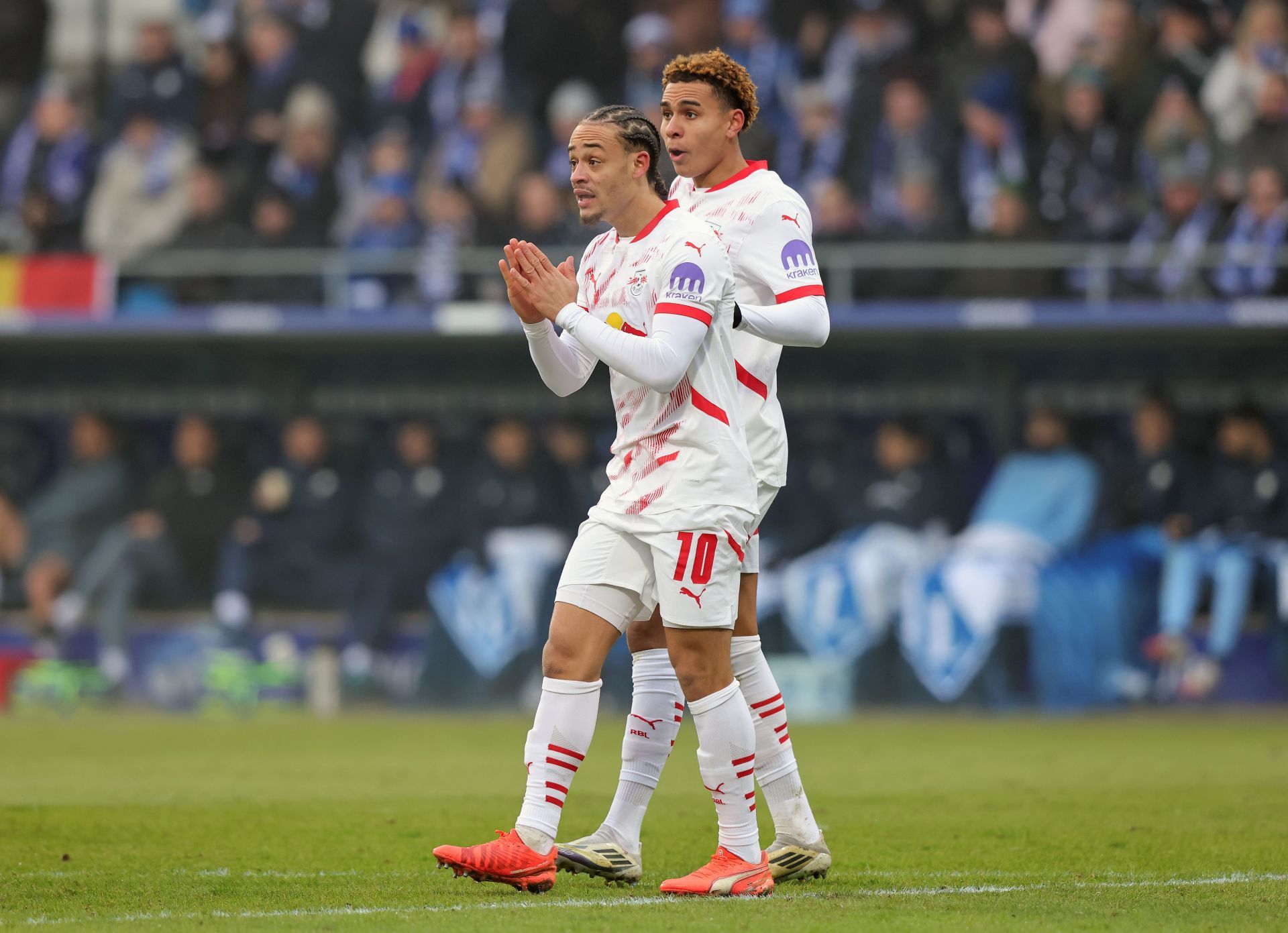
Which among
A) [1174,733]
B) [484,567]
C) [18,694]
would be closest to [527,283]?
[1174,733]

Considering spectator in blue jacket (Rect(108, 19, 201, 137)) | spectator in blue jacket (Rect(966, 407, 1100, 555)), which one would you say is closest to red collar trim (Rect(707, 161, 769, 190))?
spectator in blue jacket (Rect(966, 407, 1100, 555))

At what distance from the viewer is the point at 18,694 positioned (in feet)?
46.4

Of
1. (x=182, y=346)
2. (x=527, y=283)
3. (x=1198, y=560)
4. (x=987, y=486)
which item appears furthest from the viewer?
(x=182, y=346)

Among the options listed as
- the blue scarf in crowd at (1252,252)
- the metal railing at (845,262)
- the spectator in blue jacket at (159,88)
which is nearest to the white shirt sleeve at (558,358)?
the metal railing at (845,262)

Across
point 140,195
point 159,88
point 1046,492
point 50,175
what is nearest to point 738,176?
point 1046,492

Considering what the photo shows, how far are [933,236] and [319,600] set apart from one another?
566cm

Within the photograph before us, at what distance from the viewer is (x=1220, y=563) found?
13.6 m

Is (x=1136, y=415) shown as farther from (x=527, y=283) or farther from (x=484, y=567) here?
(x=527, y=283)

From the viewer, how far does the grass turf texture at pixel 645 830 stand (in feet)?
15.7

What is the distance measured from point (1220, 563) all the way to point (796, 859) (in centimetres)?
895

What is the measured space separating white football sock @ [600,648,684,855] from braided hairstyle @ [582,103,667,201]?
142 cm

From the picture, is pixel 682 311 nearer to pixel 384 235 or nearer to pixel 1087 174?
pixel 1087 174

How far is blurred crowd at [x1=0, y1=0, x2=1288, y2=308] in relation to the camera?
14.8 metres

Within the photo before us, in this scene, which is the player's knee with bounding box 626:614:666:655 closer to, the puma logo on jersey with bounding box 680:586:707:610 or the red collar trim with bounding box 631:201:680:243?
the puma logo on jersey with bounding box 680:586:707:610
